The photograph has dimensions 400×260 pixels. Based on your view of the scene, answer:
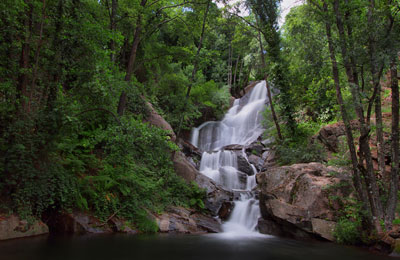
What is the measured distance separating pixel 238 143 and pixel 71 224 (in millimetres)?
16224

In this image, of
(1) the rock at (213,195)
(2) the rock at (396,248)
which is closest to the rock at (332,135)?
(1) the rock at (213,195)

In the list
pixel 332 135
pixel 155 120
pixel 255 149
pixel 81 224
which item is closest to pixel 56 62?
pixel 81 224

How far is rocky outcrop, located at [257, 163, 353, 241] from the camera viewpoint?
29.2 feet

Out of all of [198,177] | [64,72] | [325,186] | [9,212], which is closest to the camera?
[9,212]

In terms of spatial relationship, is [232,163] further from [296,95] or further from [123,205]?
[123,205]

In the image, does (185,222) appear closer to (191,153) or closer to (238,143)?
(191,153)

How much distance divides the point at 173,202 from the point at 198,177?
99.7 inches

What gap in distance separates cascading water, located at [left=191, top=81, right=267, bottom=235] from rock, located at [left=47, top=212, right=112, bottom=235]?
5806mm

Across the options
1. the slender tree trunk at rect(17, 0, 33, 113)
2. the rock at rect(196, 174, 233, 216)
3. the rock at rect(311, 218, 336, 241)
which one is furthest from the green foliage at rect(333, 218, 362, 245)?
the slender tree trunk at rect(17, 0, 33, 113)

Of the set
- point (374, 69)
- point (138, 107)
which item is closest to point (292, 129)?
point (374, 69)

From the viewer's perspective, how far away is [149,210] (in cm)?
1079

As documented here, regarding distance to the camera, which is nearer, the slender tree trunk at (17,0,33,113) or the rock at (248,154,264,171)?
the slender tree trunk at (17,0,33,113)

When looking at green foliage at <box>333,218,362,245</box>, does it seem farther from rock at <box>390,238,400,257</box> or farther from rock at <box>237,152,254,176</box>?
rock at <box>237,152,254,176</box>

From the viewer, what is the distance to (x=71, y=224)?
7977 millimetres
